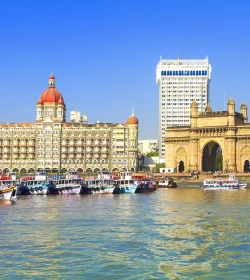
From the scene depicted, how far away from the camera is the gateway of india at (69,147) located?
523ft

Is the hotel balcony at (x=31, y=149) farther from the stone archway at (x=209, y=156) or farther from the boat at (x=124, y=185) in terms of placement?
the boat at (x=124, y=185)

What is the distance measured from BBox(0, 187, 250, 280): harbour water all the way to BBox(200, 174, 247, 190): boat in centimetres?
4437

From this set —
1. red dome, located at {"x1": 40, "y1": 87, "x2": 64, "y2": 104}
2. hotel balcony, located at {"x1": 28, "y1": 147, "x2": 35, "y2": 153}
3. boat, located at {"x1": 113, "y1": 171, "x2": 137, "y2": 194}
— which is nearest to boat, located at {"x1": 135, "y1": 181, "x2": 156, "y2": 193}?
boat, located at {"x1": 113, "y1": 171, "x2": 137, "y2": 194}

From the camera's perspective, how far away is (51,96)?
534 ft

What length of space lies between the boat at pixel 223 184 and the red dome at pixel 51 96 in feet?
211

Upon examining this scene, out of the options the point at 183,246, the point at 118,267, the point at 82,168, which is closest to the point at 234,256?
the point at 183,246

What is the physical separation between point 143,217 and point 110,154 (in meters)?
106

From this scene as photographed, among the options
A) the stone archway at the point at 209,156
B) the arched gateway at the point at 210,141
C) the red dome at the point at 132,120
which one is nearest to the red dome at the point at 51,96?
the red dome at the point at 132,120

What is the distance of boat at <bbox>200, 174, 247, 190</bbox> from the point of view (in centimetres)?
10612

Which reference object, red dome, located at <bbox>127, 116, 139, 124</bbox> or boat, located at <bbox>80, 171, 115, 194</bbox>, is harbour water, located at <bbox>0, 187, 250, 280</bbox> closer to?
boat, located at <bbox>80, 171, 115, 194</bbox>

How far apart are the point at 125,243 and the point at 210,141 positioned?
3563 inches

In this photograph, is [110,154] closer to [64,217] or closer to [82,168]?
[82,168]

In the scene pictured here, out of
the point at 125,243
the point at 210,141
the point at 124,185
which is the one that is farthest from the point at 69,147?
the point at 125,243

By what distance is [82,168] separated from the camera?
159 meters
